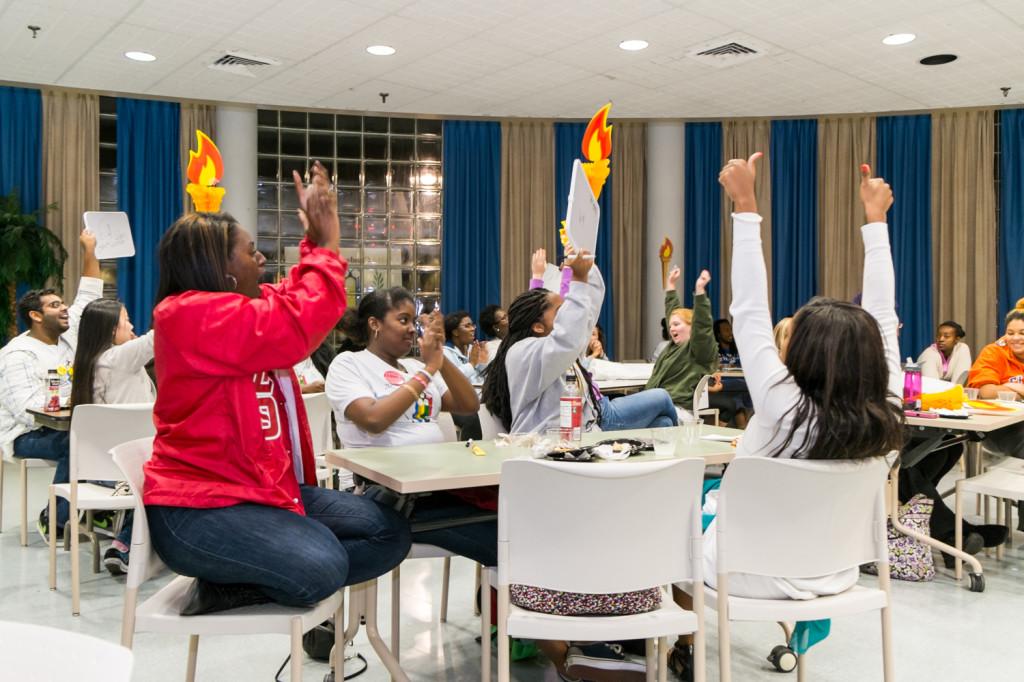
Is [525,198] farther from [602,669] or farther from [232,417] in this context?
[232,417]

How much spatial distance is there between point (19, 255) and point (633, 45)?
5.41 m

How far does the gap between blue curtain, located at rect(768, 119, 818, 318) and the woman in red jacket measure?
819cm

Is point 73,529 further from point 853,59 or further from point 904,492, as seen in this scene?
point 853,59

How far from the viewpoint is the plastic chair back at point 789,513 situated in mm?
2145

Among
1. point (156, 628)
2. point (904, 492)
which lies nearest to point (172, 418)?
point (156, 628)

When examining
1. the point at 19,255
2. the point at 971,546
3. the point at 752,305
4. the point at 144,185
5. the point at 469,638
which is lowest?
the point at 469,638

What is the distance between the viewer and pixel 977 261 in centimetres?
889

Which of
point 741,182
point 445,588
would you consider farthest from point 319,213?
point 445,588

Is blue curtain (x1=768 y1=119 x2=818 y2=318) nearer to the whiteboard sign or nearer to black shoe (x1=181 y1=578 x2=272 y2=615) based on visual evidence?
the whiteboard sign

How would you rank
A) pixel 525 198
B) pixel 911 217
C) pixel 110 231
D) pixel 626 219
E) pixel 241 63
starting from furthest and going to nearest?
pixel 626 219 → pixel 525 198 → pixel 911 217 → pixel 241 63 → pixel 110 231

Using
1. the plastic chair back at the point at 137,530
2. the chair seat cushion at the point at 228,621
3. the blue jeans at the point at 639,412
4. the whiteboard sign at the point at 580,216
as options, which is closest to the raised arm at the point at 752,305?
the whiteboard sign at the point at 580,216

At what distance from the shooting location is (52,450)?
14.8ft

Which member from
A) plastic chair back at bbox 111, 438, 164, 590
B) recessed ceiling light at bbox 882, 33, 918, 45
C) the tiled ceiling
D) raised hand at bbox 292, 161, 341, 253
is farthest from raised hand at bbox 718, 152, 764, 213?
recessed ceiling light at bbox 882, 33, 918, 45

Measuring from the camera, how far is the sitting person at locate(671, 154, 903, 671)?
7.11 feet
